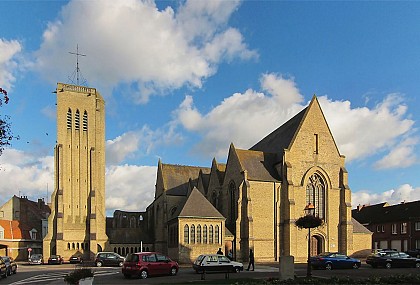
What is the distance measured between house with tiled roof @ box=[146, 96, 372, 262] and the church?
106 millimetres

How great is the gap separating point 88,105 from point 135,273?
41.8 meters

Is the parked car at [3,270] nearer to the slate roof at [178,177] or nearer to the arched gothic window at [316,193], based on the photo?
the arched gothic window at [316,193]

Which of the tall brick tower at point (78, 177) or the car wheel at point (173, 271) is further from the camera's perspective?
the tall brick tower at point (78, 177)

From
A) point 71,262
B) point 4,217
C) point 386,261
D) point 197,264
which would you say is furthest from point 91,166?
point 386,261

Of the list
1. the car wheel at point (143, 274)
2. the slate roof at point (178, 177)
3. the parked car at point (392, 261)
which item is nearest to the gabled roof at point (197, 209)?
the parked car at point (392, 261)

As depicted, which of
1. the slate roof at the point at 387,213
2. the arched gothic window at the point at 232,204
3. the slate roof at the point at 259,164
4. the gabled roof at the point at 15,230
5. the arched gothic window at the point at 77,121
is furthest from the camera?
the gabled roof at the point at 15,230

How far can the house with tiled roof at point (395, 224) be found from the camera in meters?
61.6

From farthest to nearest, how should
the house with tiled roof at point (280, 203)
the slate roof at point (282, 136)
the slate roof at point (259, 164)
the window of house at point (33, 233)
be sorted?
1. the window of house at point (33, 233)
2. the slate roof at point (282, 136)
3. the slate roof at point (259, 164)
4. the house with tiled roof at point (280, 203)

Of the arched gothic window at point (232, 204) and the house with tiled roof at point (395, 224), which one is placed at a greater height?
the arched gothic window at point (232, 204)

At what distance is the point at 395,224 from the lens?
6600 centimetres

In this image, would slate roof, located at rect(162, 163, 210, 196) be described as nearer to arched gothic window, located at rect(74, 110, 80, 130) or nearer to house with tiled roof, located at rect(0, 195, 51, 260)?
arched gothic window, located at rect(74, 110, 80, 130)

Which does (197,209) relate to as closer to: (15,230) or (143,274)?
(143,274)

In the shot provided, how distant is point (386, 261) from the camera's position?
34906 mm

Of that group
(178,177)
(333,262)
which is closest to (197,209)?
(333,262)
